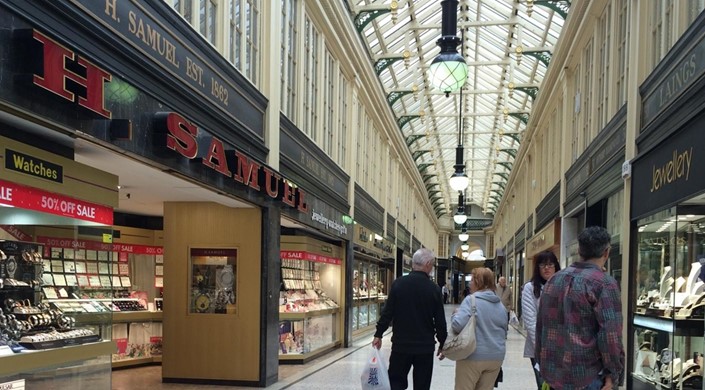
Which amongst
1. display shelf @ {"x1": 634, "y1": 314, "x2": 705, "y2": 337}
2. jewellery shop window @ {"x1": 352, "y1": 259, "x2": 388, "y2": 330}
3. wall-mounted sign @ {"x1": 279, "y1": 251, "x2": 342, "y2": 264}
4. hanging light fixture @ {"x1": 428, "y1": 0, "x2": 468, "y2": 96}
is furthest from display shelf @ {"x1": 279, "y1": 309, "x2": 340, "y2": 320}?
display shelf @ {"x1": 634, "y1": 314, "x2": 705, "y2": 337}

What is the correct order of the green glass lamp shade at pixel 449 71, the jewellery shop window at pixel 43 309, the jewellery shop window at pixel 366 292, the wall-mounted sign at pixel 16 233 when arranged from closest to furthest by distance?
the jewellery shop window at pixel 43 309 < the wall-mounted sign at pixel 16 233 < the green glass lamp shade at pixel 449 71 < the jewellery shop window at pixel 366 292

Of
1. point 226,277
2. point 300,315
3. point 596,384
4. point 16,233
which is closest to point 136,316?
point 226,277

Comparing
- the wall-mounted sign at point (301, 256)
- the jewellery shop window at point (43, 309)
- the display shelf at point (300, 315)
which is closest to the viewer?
the jewellery shop window at point (43, 309)

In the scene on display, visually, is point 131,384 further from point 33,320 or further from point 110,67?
point 110,67

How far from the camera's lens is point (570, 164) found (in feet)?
42.1

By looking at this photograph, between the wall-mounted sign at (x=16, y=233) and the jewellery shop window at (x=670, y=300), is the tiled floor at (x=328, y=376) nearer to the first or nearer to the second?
the jewellery shop window at (x=670, y=300)

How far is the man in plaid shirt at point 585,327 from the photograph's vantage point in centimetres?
306

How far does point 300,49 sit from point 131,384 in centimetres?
496

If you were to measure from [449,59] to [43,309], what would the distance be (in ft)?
12.6

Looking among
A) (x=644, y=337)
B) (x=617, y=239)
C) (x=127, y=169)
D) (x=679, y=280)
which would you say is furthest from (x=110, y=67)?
(x=617, y=239)

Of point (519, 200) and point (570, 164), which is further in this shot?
point (519, 200)

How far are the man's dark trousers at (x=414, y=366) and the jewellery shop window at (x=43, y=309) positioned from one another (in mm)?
2048

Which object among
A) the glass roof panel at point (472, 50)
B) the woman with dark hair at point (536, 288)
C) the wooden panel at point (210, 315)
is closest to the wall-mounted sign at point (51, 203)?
the wooden panel at point (210, 315)

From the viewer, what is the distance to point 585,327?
313 centimetres
